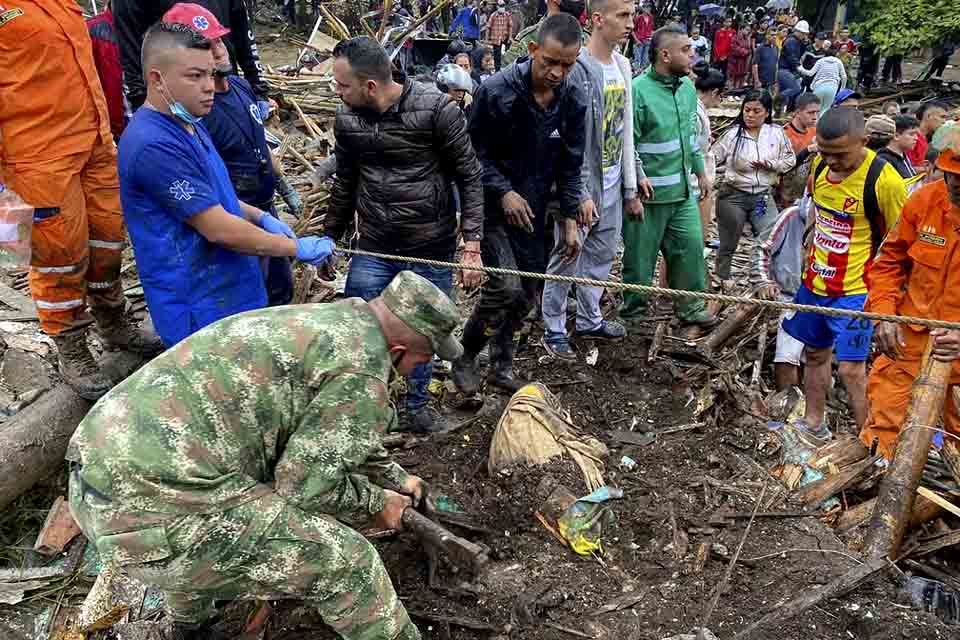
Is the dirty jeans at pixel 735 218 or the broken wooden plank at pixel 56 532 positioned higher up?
the dirty jeans at pixel 735 218

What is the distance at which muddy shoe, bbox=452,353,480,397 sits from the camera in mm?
5242

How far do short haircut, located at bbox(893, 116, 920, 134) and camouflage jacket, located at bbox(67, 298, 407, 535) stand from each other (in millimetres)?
6118

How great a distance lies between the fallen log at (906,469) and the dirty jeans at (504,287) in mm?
2459

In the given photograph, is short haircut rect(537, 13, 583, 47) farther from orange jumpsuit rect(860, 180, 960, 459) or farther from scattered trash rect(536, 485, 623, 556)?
scattered trash rect(536, 485, 623, 556)

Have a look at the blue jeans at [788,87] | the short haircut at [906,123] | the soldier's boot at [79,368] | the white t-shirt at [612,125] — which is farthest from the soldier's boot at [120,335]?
the blue jeans at [788,87]

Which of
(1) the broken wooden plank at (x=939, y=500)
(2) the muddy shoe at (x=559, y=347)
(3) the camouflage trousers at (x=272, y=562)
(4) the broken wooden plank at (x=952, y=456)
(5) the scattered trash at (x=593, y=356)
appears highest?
(3) the camouflage trousers at (x=272, y=562)

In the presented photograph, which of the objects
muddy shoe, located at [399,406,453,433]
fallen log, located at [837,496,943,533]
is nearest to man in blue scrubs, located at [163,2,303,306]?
muddy shoe, located at [399,406,453,433]

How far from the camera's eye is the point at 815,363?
495cm

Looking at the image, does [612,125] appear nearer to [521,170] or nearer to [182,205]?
[521,170]

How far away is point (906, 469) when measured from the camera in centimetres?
352

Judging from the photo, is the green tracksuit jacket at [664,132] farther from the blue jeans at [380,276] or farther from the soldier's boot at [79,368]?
the soldier's boot at [79,368]

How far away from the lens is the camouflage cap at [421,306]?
8.45 ft

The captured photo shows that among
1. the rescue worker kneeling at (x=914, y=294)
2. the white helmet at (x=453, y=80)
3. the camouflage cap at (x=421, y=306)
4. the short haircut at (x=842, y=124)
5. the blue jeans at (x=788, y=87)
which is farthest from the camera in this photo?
the blue jeans at (x=788, y=87)

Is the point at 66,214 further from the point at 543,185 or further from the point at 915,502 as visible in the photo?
the point at 915,502
